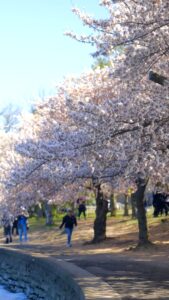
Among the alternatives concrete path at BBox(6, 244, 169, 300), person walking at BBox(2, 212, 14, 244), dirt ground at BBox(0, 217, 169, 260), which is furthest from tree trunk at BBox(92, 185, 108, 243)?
concrete path at BBox(6, 244, 169, 300)

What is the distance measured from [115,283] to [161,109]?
388 centimetres

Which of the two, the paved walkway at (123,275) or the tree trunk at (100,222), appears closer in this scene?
the paved walkway at (123,275)

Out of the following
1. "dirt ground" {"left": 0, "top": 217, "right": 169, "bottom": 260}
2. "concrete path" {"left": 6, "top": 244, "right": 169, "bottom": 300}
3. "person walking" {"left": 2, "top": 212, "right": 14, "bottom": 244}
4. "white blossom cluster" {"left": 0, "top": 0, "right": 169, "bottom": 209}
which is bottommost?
"concrete path" {"left": 6, "top": 244, "right": 169, "bottom": 300}

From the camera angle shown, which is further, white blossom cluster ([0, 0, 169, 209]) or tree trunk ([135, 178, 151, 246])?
tree trunk ([135, 178, 151, 246])

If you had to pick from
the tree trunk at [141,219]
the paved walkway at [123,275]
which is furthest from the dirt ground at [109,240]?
the tree trunk at [141,219]

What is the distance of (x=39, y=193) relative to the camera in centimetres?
2623

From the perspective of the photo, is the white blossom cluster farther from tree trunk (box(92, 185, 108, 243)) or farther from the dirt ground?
tree trunk (box(92, 185, 108, 243))

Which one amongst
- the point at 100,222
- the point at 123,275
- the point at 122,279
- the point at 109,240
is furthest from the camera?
the point at 100,222

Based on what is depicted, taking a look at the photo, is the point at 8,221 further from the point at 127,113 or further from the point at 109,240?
the point at 127,113

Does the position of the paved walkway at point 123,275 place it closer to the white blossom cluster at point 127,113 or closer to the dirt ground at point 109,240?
the dirt ground at point 109,240

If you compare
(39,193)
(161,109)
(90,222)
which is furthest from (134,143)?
(90,222)

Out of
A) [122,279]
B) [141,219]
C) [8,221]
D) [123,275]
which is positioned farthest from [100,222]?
[122,279]

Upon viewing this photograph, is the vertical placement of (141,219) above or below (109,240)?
Answer: above

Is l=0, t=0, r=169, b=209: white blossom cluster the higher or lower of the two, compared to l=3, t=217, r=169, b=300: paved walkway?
higher
